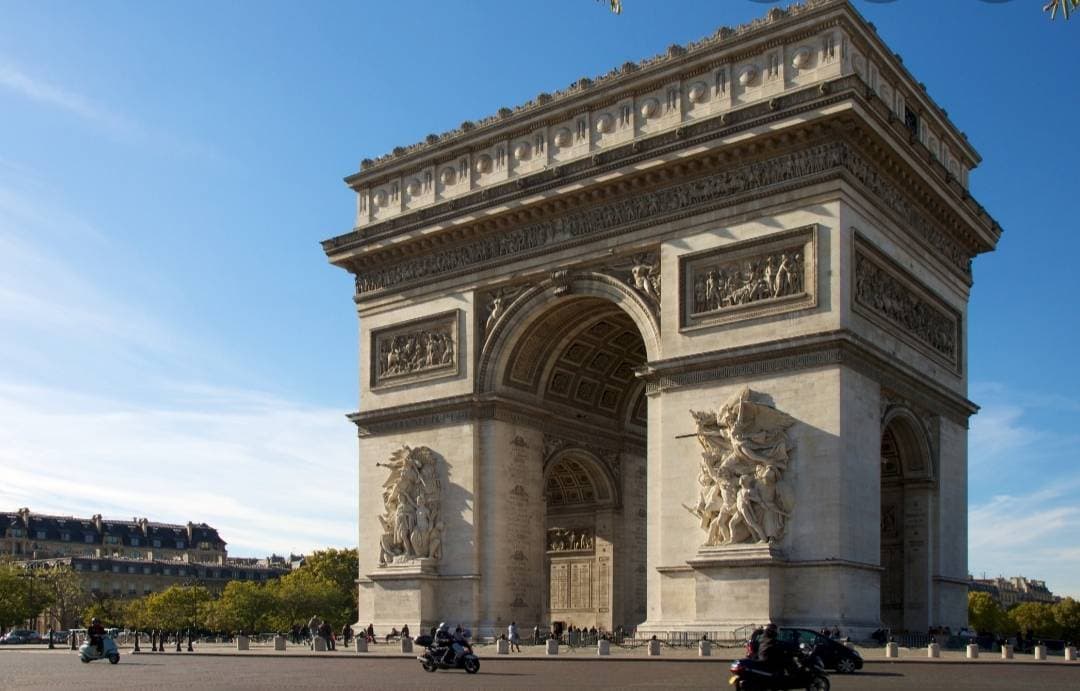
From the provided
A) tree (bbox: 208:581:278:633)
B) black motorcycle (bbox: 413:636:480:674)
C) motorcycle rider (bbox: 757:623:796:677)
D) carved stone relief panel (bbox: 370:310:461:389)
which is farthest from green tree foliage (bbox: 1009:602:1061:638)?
motorcycle rider (bbox: 757:623:796:677)

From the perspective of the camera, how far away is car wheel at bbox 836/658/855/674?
25.0m

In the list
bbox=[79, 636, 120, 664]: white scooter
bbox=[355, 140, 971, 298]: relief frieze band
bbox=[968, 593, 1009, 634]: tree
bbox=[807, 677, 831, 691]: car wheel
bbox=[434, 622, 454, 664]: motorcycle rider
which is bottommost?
bbox=[968, 593, 1009, 634]: tree

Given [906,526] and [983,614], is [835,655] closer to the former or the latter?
[906,526]

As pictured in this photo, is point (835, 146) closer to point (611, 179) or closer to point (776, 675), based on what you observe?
point (611, 179)

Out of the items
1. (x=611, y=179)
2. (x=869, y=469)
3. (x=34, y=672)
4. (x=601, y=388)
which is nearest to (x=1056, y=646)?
(x=869, y=469)

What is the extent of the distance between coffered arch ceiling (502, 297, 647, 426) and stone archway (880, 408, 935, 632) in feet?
27.4

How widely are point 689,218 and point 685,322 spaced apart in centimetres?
277

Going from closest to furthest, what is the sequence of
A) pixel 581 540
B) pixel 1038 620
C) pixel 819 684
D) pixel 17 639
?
1. pixel 819 684
2. pixel 581 540
3. pixel 17 639
4. pixel 1038 620

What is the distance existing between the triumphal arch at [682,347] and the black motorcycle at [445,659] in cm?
685

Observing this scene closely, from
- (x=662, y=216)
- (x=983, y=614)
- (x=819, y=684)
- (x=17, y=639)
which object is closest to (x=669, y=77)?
(x=662, y=216)

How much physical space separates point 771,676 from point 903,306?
18562 mm

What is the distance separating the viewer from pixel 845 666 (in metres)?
25.2

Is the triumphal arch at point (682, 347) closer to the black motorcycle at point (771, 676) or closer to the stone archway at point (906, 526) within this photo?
the stone archway at point (906, 526)

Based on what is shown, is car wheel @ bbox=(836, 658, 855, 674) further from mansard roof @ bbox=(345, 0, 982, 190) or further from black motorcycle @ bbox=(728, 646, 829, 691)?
mansard roof @ bbox=(345, 0, 982, 190)
